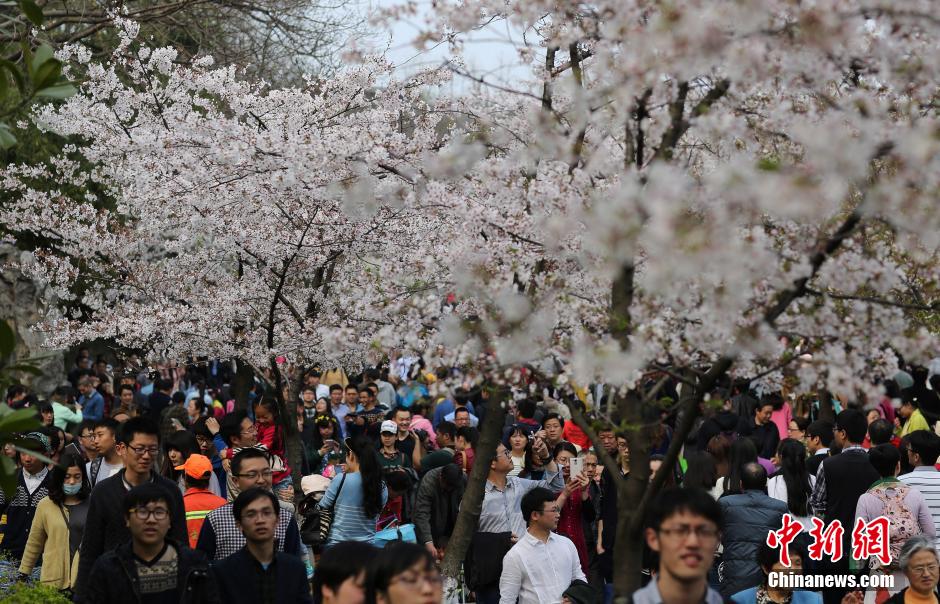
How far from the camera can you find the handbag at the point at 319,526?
864cm

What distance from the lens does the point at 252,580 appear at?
5887 millimetres

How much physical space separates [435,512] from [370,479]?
1.08 m

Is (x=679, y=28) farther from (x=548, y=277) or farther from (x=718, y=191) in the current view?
(x=548, y=277)

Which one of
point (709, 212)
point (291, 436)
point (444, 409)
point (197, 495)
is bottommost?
point (197, 495)

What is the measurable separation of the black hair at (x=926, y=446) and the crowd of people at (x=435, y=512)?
0.01 meters

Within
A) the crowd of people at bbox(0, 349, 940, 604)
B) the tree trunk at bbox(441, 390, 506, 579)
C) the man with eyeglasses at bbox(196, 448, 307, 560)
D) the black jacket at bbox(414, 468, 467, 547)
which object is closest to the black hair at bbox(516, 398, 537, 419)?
the crowd of people at bbox(0, 349, 940, 604)

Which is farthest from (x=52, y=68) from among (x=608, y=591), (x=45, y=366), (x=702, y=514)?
(x=45, y=366)

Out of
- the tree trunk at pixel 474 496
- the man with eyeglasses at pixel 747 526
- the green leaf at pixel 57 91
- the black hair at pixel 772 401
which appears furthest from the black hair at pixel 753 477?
the black hair at pixel 772 401

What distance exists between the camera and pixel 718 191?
396 centimetres

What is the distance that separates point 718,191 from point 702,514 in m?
1.21

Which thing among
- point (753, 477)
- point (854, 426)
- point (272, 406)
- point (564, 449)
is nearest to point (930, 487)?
point (854, 426)

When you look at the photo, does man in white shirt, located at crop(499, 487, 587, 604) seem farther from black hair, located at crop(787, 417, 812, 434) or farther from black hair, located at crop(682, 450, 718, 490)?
black hair, located at crop(787, 417, 812, 434)

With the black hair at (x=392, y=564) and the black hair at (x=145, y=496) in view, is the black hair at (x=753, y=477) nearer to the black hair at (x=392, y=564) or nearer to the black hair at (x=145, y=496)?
the black hair at (x=392, y=564)

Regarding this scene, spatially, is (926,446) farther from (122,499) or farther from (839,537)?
(122,499)
